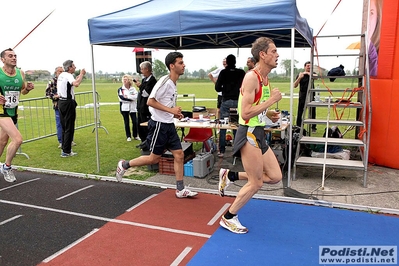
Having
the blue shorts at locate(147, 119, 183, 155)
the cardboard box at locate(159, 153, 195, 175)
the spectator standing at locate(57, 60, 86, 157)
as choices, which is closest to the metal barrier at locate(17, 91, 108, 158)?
the spectator standing at locate(57, 60, 86, 157)

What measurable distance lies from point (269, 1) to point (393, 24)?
286cm

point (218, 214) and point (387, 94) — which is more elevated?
point (387, 94)

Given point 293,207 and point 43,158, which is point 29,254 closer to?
point 293,207

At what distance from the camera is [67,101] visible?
746cm

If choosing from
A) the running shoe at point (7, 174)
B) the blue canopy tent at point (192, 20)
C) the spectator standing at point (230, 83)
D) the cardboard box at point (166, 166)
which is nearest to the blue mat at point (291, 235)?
the cardboard box at point (166, 166)

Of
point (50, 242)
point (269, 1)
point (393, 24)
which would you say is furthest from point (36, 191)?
point (393, 24)

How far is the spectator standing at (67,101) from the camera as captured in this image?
7.31m

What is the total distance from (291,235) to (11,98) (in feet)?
16.0

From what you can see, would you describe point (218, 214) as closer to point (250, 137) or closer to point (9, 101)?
point (250, 137)

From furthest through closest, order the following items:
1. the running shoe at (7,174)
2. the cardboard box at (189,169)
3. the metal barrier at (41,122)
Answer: the metal barrier at (41,122), the cardboard box at (189,169), the running shoe at (7,174)

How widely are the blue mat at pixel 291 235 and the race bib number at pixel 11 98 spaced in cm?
410

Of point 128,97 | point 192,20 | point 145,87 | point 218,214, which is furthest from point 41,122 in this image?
point 218,214

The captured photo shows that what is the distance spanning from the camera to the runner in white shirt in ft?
14.9

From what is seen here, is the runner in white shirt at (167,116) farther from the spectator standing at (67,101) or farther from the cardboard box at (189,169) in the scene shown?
the spectator standing at (67,101)
